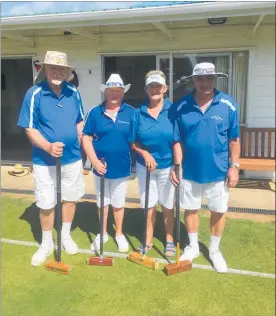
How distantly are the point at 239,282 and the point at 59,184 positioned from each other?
1.42 m

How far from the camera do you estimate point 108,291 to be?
2.43 meters

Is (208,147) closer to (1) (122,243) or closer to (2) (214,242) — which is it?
(2) (214,242)

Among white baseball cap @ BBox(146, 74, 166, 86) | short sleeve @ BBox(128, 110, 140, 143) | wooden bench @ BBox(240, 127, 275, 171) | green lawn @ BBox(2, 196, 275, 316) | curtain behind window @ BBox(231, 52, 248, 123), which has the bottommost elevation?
green lawn @ BBox(2, 196, 275, 316)

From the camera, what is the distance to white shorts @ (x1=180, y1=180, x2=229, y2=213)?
8.63ft

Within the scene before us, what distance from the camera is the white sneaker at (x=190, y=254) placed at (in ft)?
9.21

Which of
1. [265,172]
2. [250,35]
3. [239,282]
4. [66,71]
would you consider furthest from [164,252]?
[250,35]

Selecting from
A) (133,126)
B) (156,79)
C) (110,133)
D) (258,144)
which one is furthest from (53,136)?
(258,144)

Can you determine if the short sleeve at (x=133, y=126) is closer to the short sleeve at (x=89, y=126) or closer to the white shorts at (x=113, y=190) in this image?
the short sleeve at (x=89, y=126)

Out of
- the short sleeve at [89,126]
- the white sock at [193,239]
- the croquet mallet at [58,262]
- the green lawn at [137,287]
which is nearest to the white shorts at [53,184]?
the croquet mallet at [58,262]

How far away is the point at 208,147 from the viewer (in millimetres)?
2455

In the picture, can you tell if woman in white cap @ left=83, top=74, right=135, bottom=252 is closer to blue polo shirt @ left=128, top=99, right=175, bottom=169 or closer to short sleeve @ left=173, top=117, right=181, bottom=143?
blue polo shirt @ left=128, top=99, right=175, bottom=169

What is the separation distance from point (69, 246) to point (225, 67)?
3325mm

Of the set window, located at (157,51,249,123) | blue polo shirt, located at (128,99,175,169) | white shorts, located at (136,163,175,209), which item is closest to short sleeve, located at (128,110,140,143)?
→ blue polo shirt, located at (128,99,175,169)

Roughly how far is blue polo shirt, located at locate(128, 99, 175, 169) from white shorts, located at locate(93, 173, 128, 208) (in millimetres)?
396
